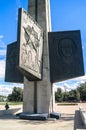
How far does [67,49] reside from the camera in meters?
20.2

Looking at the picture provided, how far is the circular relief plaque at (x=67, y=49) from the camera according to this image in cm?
1984

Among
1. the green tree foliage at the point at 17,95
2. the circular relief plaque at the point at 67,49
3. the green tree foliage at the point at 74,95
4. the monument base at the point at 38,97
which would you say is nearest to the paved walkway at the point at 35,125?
the monument base at the point at 38,97

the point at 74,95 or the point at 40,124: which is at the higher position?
the point at 74,95

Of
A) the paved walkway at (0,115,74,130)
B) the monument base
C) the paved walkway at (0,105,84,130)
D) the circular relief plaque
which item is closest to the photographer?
the paved walkway at (0,105,84,130)

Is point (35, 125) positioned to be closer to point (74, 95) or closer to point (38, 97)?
point (38, 97)

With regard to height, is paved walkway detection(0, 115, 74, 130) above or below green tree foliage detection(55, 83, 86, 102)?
below

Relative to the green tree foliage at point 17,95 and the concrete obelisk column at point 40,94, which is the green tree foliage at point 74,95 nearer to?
the green tree foliage at point 17,95

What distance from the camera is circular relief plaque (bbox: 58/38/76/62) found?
65.1ft

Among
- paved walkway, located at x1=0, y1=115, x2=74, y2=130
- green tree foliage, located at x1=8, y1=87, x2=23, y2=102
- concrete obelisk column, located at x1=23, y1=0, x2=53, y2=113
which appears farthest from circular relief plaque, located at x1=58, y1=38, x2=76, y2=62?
green tree foliage, located at x1=8, y1=87, x2=23, y2=102

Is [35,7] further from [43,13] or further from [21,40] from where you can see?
[21,40]

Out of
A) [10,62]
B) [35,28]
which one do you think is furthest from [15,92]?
[35,28]

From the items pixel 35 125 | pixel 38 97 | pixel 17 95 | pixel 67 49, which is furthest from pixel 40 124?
pixel 17 95

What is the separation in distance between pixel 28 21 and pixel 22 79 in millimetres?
7188

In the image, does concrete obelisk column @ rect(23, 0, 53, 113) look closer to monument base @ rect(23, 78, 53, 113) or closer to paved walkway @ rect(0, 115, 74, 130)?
monument base @ rect(23, 78, 53, 113)
